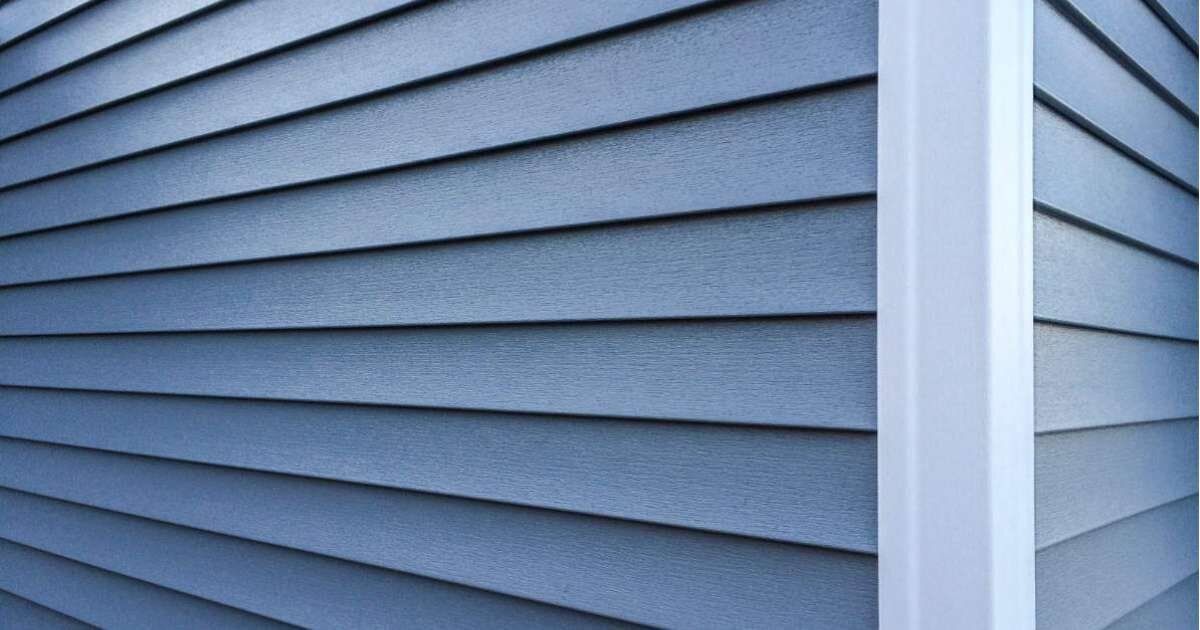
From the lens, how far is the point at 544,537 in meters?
1.40

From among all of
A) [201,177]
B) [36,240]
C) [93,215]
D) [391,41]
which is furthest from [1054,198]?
Answer: [36,240]

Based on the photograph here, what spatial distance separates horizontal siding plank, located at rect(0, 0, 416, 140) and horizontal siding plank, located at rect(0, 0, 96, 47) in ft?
0.49

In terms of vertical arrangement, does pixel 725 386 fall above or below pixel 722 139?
below

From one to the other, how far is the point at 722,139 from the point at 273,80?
3.47 ft

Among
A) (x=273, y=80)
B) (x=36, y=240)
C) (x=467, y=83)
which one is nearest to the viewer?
(x=467, y=83)

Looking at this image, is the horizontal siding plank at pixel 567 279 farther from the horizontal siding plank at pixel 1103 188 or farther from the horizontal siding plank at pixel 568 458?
the horizontal siding plank at pixel 1103 188

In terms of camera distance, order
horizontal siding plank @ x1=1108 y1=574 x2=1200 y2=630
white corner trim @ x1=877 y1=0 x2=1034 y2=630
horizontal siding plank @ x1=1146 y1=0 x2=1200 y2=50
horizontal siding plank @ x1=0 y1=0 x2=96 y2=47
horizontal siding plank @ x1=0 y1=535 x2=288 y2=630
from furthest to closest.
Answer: horizontal siding plank @ x1=0 y1=0 x2=96 y2=47 → horizontal siding plank @ x1=0 y1=535 x2=288 y2=630 → horizontal siding plank @ x1=1146 y1=0 x2=1200 y2=50 → horizontal siding plank @ x1=1108 y1=574 x2=1200 y2=630 → white corner trim @ x1=877 y1=0 x2=1034 y2=630

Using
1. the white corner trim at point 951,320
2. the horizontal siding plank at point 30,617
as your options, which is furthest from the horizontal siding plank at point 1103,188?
the horizontal siding plank at point 30,617

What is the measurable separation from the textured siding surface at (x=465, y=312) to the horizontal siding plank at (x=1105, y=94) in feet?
0.32

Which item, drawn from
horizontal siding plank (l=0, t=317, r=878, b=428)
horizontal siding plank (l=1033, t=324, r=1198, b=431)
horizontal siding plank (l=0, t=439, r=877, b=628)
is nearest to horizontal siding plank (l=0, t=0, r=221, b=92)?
horizontal siding plank (l=0, t=317, r=878, b=428)

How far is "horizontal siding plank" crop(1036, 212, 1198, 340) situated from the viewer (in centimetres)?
116

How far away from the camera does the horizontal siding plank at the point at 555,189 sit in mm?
1114

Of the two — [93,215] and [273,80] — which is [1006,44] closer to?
[273,80]

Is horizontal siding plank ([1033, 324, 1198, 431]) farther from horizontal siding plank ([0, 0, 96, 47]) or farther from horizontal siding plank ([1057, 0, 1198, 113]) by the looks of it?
horizontal siding plank ([0, 0, 96, 47])
